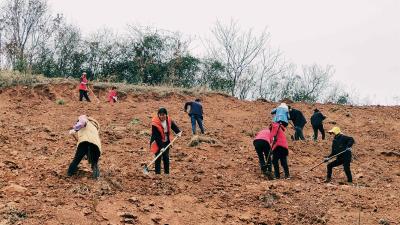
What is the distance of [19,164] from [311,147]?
788 centimetres

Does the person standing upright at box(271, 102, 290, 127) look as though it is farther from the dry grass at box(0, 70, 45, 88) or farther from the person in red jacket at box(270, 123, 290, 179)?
the dry grass at box(0, 70, 45, 88)

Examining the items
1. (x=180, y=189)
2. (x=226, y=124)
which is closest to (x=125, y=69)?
(x=226, y=124)

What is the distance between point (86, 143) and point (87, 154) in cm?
23

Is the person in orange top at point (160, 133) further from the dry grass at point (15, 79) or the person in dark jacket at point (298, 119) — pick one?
the dry grass at point (15, 79)

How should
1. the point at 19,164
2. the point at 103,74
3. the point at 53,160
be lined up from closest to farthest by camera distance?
the point at 19,164, the point at 53,160, the point at 103,74

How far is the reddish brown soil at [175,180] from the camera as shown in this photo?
22.8ft

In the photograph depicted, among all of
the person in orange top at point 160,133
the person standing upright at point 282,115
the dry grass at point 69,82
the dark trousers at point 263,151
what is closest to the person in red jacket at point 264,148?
the dark trousers at point 263,151

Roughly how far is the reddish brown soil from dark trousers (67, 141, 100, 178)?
6.2 inches

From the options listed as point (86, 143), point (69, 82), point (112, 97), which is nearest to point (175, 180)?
point (86, 143)

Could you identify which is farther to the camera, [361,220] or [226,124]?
[226,124]

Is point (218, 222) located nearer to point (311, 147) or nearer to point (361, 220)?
point (361, 220)

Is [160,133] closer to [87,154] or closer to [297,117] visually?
[87,154]

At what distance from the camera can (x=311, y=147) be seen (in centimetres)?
1345

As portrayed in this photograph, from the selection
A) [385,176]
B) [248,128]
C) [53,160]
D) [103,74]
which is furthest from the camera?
[103,74]
